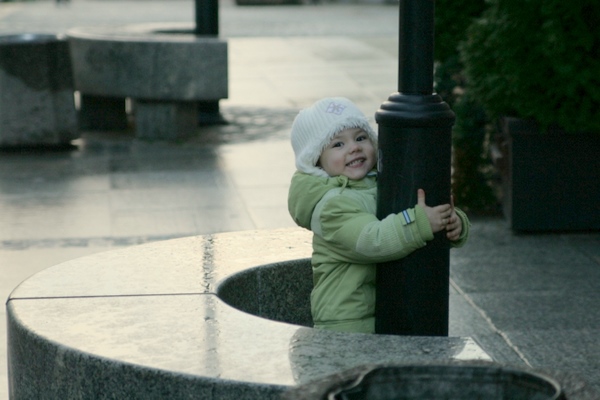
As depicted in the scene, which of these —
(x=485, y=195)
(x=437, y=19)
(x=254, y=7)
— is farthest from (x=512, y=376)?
(x=254, y=7)

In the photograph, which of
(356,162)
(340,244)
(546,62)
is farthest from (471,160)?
(340,244)

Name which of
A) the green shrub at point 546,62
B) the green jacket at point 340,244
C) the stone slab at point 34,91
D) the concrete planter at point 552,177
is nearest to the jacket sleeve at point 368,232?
the green jacket at point 340,244

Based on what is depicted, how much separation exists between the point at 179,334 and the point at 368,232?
2.20 feet

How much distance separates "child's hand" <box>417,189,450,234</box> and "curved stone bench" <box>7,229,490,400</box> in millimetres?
400

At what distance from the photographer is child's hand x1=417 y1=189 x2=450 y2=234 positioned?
3629 millimetres

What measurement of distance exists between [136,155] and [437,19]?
3213 millimetres

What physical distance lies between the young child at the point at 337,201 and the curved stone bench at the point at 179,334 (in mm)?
319

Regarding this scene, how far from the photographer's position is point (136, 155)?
35.1 feet

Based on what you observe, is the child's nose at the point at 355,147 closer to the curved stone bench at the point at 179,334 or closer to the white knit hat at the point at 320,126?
the white knit hat at the point at 320,126

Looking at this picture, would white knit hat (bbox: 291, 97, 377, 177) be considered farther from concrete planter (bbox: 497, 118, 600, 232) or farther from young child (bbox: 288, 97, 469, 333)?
concrete planter (bbox: 497, 118, 600, 232)

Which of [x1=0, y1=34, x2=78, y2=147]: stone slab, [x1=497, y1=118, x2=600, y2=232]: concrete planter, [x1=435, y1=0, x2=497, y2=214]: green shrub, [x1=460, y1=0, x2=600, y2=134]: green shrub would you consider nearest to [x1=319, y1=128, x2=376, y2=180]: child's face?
[x1=460, y1=0, x2=600, y2=134]: green shrub

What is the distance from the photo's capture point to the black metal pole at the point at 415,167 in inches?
142

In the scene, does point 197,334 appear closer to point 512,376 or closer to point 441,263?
point 441,263

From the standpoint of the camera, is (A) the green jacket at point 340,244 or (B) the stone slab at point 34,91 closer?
(A) the green jacket at point 340,244
